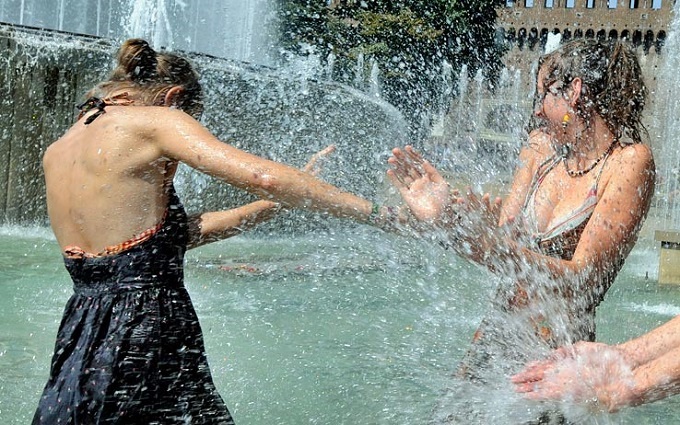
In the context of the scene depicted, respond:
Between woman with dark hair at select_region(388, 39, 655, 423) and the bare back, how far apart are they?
0.59 metres

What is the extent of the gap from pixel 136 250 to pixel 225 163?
306mm

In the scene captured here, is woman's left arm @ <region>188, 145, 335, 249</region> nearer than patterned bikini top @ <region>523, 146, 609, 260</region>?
No

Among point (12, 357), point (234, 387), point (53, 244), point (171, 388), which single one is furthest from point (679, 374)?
point (53, 244)

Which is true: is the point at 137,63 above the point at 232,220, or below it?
above

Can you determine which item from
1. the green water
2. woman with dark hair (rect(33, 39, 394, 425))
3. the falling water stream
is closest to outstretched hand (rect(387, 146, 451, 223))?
woman with dark hair (rect(33, 39, 394, 425))

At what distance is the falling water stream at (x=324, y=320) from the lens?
3768mm

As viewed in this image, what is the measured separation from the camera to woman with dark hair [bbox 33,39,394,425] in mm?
2240

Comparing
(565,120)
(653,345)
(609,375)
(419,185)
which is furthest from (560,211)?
(609,375)

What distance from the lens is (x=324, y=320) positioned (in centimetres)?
548

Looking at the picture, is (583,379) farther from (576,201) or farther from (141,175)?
(141,175)

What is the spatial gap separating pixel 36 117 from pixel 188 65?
22.1 feet

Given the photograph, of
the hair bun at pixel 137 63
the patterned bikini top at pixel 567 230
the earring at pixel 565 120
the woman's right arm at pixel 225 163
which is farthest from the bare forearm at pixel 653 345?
the hair bun at pixel 137 63

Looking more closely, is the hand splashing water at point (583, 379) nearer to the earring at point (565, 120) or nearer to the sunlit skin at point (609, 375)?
the sunlit skin at point (609, 375)

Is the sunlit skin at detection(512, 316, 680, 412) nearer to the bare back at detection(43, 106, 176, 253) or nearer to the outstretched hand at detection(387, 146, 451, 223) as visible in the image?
the outstretched hand at detection(387, 146, 451, 223)
